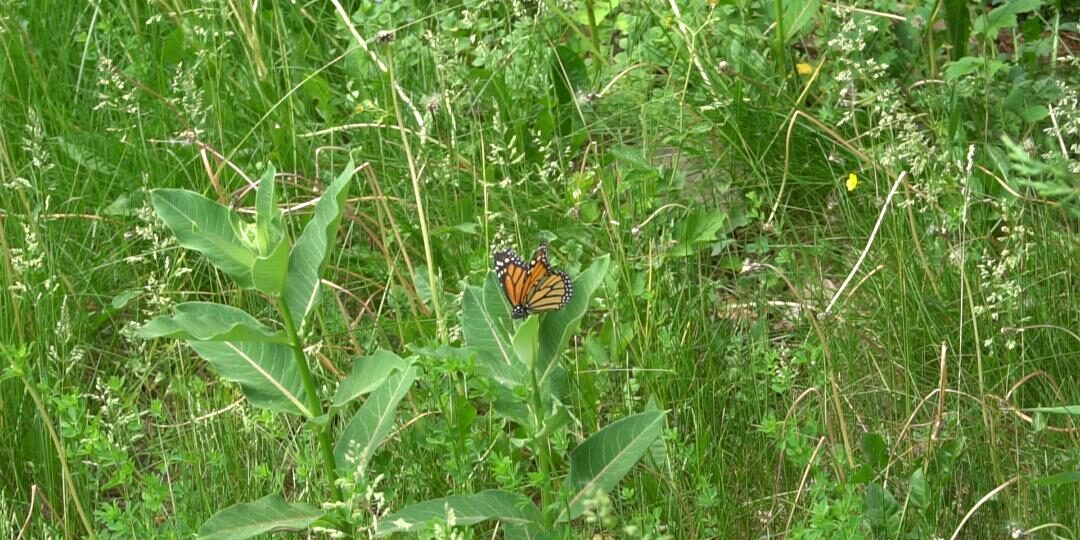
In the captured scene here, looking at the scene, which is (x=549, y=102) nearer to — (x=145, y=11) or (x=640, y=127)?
(x=640, y=127)

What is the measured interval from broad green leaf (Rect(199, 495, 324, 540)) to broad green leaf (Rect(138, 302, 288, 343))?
33 centimetres

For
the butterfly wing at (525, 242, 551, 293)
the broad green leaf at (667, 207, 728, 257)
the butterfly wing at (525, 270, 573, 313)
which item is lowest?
the broad green leaf at (667, 207, 728, 257)

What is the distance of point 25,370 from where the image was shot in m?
2.92

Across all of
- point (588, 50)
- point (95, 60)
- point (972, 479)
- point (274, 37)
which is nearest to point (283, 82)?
point (274, 37)

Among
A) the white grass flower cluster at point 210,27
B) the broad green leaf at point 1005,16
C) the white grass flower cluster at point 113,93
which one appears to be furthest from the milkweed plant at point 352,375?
the broad green leaf at point 1005,16

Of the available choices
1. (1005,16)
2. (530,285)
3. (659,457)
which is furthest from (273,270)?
(1005,16)

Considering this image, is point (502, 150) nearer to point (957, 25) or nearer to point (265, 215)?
point (265, 215)

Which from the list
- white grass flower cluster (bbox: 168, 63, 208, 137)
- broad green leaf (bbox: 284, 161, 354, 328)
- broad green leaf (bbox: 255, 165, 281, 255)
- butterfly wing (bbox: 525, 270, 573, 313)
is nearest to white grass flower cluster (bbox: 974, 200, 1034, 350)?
butterfly wing (bbox: 525, 270, 573, 313)

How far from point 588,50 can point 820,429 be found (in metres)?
2.13

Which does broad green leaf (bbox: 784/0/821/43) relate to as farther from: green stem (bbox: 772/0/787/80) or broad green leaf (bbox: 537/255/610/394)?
broad green leaf (bbox: 537/255/610/394)

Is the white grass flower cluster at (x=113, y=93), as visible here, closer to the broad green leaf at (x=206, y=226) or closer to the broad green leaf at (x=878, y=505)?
the broad green leaf at (x=206, y=226)

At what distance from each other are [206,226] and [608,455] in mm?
890

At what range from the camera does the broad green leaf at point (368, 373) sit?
2.64m

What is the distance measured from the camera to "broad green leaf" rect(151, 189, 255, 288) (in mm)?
2660
